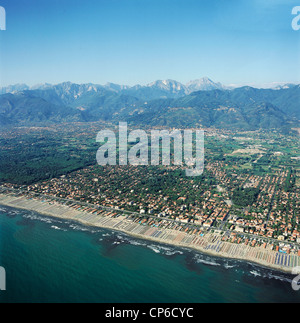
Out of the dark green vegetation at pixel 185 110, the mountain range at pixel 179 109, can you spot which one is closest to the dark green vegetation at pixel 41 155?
the mountain range at pixel 179 109

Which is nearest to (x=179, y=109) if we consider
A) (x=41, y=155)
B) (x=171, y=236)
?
(x=41, y=155)

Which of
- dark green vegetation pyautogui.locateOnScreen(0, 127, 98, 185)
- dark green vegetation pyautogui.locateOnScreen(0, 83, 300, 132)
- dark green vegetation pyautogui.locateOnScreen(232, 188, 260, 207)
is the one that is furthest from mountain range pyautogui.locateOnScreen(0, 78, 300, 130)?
dark green vegetation pyautogui.locateOnScreen(232, 188, 260, 207)

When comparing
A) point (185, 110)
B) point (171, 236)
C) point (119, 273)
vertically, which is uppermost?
point (185, 110)

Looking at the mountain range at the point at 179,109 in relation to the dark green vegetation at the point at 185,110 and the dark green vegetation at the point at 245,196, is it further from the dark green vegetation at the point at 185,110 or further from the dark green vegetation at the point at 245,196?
the dark green vegetation at the point at 245,196

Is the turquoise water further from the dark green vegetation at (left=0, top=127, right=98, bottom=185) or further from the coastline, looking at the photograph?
the dark green vegetation at (left=0, top=127, right=98, bottom=185)

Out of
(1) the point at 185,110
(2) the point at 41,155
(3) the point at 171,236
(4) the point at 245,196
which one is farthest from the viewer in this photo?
(1) the point at 185,110

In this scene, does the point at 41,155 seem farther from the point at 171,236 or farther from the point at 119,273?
the point at 119,273

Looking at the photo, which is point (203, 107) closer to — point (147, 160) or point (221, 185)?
point (147, 160)
